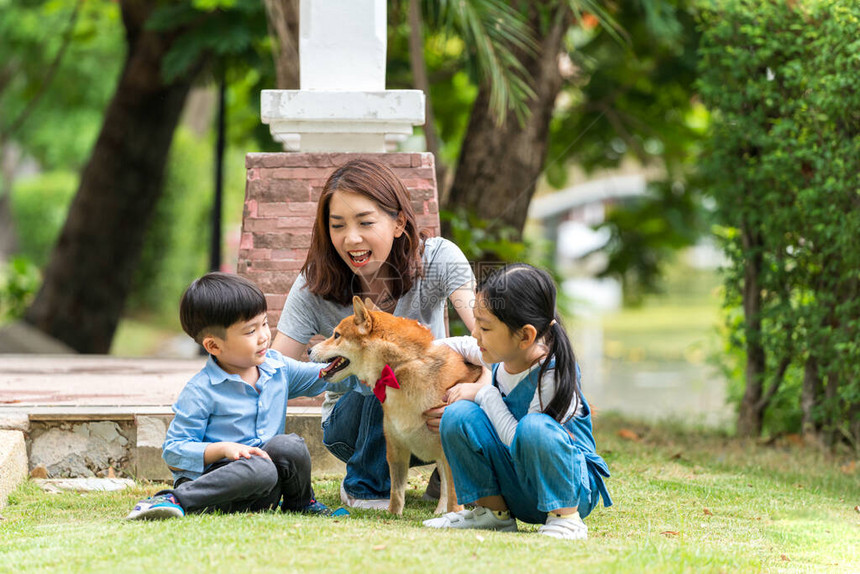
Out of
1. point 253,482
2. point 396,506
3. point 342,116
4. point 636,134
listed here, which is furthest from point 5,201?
point 253,482

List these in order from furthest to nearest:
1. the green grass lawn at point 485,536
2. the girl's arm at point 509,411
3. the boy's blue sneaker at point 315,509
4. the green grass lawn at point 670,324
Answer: the green grass lawn at point 670,324 → the boy's blue sneaker at point 315,509 → the girl's arm at point 509,411 → the green grass lawn at point 485,536

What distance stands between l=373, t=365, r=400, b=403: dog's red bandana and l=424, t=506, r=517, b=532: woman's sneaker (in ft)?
1.72

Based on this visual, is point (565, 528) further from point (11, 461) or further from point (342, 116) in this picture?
point (342, 116)

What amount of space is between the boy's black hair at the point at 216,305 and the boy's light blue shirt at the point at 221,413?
0.53 ft

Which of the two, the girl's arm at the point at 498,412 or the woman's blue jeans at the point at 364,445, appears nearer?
the girl's arm at the point at 498,412

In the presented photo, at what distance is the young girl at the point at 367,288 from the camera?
4305 mm

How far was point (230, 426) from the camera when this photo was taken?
3.95m

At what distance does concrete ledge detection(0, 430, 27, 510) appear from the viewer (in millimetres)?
4375

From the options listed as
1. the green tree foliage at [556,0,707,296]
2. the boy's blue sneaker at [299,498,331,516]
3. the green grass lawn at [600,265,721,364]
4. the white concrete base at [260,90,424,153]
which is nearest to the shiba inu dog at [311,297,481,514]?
the boy's blue sneaker at [299,498,331,516]

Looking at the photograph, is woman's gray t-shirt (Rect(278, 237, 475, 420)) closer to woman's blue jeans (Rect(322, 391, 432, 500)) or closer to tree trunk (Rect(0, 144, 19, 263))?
woman's blue jeans (Rect(322, 391, 432, 500))

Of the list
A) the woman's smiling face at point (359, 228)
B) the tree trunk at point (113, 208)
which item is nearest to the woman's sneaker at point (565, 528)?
the woman's smiling face at point (359, 228)

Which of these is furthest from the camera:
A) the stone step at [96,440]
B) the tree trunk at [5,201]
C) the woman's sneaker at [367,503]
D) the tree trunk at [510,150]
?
the tree trunk at [5,201]

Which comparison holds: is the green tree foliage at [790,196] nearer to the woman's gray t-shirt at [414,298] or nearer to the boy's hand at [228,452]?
the woman's gray t-shirt at [414,298]

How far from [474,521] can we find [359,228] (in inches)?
51.0
